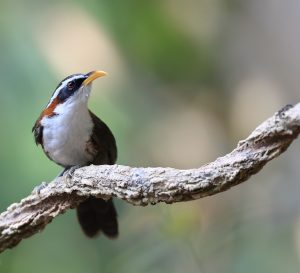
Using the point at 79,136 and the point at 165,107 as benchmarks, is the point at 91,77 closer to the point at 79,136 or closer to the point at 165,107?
the point at 79,136

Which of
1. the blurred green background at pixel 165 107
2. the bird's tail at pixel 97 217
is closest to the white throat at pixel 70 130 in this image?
the bird's tail at pixel 97 217

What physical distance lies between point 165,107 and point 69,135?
1.90 meters

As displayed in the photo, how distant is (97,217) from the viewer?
2.00m

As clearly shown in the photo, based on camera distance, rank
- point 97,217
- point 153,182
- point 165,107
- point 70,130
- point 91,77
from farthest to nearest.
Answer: point 165,107, point 97,217, point 70,130, point 91,77, point 153,182

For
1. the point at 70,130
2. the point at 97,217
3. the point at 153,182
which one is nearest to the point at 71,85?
the point at 70,130

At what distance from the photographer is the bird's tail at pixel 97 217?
200 cm

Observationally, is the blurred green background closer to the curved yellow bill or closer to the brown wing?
the brown wing

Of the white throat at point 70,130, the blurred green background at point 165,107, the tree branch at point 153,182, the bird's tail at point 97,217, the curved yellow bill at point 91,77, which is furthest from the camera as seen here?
the blurred green background at point 165,107

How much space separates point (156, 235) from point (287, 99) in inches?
49.4

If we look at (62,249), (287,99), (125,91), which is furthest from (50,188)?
(287,99)

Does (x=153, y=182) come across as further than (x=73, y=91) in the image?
No

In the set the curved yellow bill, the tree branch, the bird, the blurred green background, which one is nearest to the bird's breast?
the bird

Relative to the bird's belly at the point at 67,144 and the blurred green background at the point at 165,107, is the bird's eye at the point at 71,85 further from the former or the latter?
the blurred green background at the point at 165,107

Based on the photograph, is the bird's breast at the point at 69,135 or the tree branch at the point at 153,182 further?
the bird's breast at the point at 69,135
